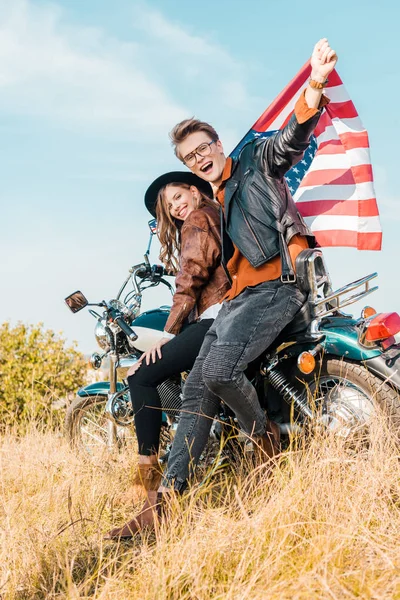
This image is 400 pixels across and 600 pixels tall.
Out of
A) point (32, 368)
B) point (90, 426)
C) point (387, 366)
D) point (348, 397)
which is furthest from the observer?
Result: point (32, 368)

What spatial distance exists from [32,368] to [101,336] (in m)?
3.15

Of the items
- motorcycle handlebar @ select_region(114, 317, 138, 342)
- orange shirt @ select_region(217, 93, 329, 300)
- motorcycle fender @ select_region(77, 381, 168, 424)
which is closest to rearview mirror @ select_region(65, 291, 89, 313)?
motorcycle handlebar @ select_region(114, 317, 138, 342)

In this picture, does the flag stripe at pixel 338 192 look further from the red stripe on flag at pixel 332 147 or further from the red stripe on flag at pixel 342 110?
the red stripe on flag at pixel 342 110

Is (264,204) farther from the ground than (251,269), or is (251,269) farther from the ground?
(264,204)

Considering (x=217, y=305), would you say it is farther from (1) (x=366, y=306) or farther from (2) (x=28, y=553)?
(2) (x=28, y=553)

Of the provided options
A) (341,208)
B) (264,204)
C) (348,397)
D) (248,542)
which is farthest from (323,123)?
(248,542)

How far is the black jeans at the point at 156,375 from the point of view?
11.8 ft

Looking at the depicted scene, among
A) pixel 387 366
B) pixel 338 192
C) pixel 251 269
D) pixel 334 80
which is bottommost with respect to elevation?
pixel 387 366

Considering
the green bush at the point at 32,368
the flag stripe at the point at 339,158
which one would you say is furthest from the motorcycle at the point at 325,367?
the green bush at the point at 32,368

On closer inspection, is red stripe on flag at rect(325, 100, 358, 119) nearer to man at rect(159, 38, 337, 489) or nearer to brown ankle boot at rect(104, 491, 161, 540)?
man at rect(159, 38, 337, 489)

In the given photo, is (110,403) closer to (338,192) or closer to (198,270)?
(198,270)

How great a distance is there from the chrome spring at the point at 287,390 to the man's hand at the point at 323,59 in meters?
1.40

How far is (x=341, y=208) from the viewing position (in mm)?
4496

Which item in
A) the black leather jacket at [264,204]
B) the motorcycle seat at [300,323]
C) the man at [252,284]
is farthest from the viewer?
the motorcycle seat at [300,323]
